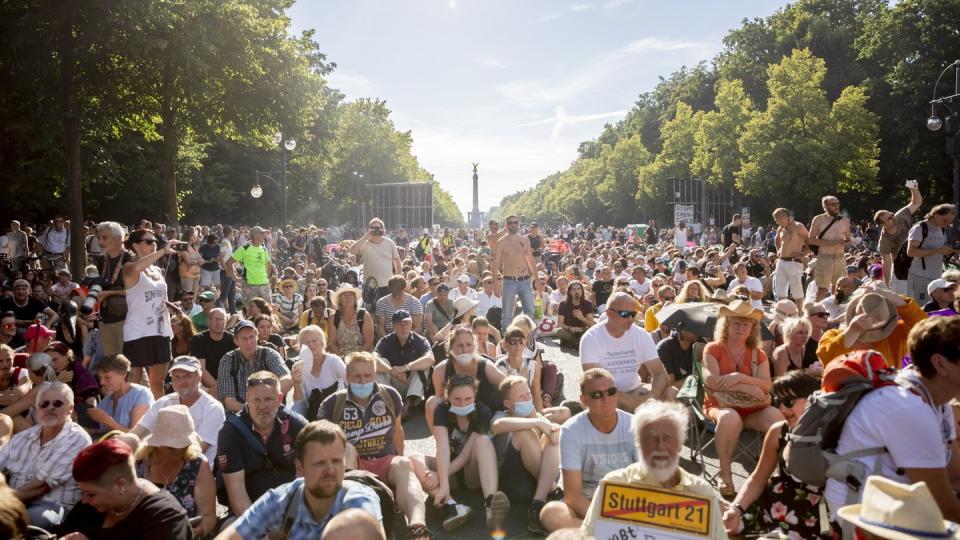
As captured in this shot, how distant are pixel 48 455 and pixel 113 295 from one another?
2.77 metres

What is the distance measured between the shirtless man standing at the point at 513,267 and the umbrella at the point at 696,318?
12.4ft

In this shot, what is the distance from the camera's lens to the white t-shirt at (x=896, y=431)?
3164 mm

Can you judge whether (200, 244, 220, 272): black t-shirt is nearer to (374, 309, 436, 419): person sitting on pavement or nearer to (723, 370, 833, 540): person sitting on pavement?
(374, 309, 436, 419): person sitting on pavement

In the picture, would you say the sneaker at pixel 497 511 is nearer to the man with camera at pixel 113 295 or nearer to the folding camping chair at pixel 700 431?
the folding camping chair at pixel 700 431

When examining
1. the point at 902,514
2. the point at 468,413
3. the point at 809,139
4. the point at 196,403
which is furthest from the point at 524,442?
the point at 809,139

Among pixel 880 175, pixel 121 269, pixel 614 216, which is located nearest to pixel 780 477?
pixel 121 269

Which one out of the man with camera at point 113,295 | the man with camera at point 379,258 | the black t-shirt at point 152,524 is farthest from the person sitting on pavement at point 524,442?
the man with camera at point 379,258

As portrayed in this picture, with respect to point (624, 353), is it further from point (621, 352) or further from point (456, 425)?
point (456, 425)

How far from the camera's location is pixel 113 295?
25.3 feet

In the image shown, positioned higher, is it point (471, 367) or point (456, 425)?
point (471, 367)

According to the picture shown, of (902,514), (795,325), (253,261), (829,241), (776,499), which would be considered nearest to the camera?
(902,514)

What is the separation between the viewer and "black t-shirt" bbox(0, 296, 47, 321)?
1150 cm

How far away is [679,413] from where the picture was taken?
142 inches

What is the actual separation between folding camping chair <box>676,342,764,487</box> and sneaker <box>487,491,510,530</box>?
184cm
